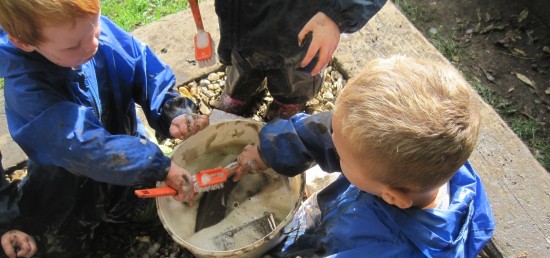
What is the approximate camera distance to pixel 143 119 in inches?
95.5

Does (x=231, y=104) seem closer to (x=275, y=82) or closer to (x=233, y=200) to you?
(x=275, y=82)

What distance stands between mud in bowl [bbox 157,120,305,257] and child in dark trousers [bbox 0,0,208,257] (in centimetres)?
12

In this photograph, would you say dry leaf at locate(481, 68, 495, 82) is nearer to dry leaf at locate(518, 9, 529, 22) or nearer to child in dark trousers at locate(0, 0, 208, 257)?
dry leaf at locate(518, 9, 529, 22)

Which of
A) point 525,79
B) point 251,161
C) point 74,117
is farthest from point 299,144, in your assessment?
point 525,79

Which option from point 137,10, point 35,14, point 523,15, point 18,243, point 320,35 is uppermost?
point 35,14

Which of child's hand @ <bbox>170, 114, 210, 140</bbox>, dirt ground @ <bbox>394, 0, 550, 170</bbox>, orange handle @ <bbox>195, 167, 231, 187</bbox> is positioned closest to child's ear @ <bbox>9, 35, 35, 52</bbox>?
child's hand @ <bbox>170, 114, 210, 140</bbox>

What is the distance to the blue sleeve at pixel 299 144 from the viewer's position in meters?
1.54

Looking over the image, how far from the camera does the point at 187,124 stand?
184 cm

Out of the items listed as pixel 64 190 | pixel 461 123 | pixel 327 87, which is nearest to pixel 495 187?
pixel 327 87

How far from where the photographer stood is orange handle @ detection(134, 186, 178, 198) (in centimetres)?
160

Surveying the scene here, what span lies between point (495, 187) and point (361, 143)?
115cm

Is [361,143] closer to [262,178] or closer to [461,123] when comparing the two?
[461,123]

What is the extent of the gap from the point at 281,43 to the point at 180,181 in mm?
673

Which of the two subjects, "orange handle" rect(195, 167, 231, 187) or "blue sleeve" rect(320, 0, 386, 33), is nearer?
"blue sleeve" rect(320, 0, 386, 33)
